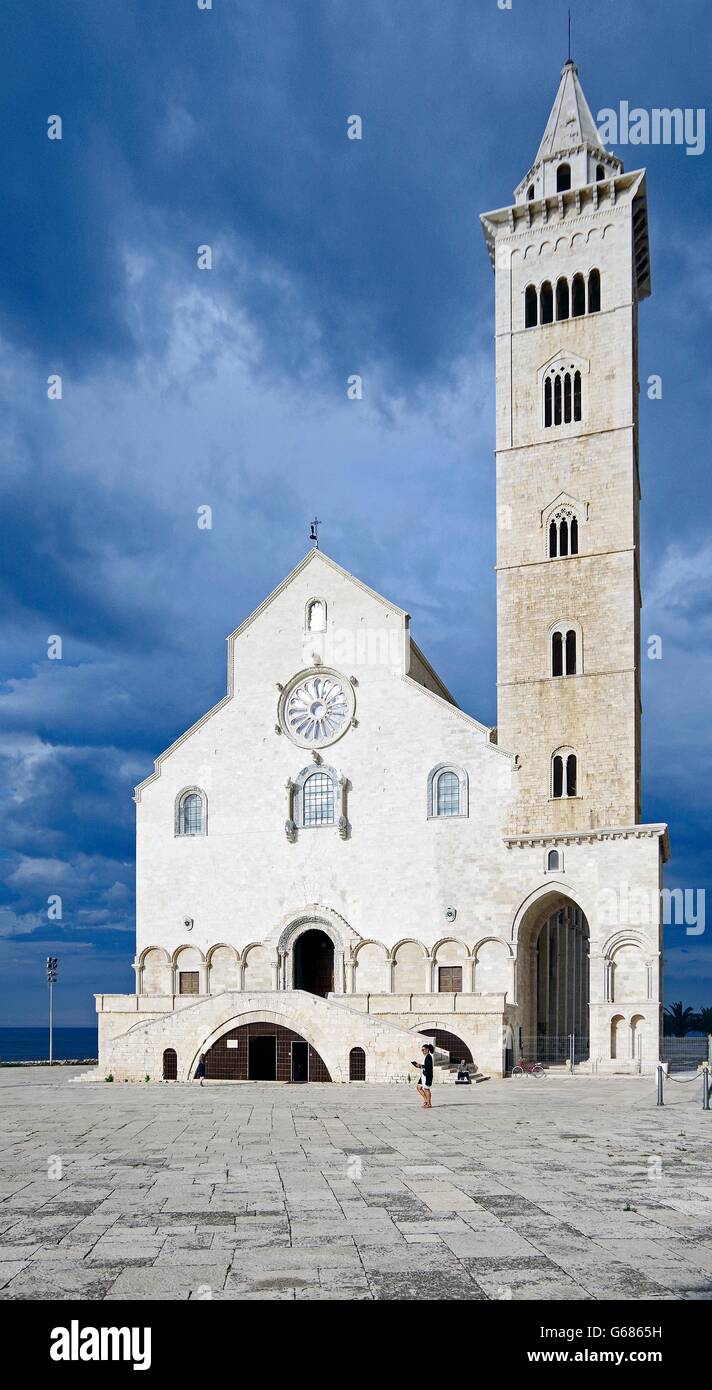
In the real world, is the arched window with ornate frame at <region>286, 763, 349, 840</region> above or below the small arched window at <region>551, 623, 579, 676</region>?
below

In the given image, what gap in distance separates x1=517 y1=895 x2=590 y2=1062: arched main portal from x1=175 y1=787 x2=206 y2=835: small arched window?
13.5 m

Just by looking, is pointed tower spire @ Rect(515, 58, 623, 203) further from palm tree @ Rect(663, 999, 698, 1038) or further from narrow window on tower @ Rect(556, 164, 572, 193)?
palm tree @ Rect(663, 999, 698, 1038)

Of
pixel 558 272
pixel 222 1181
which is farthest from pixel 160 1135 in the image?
pixel 558 272

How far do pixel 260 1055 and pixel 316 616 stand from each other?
16.3 metres

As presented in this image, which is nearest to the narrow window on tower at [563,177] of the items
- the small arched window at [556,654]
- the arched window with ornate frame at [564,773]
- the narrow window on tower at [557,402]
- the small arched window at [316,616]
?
the narrow window on tower at [557,402]

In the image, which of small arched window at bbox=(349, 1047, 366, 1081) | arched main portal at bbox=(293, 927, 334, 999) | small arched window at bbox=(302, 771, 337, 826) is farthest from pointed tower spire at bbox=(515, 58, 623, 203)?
small arched window at bbox=(349, 1047, 366, 1081)

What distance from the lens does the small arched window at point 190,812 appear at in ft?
152

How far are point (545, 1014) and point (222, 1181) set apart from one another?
31894 mm

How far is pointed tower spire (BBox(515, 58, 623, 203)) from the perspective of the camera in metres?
45.3

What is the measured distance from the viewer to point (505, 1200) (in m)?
13.2

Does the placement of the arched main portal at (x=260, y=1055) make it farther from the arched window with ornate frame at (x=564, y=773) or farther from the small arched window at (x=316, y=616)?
the small arched window at (x=316, y=616)

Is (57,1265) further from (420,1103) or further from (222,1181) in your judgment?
(420,1103)

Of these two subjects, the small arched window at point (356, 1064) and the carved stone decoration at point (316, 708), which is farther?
the carved stone decoration at point (316, 708)

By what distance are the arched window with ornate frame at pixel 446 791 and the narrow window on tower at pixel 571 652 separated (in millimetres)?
5233
